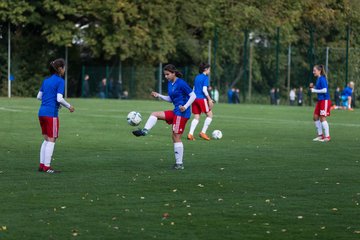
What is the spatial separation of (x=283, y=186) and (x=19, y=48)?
55.6 m

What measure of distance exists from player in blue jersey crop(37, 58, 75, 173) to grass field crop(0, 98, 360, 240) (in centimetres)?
35

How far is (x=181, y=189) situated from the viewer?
14.8 meters

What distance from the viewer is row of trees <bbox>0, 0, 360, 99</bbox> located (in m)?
64.2

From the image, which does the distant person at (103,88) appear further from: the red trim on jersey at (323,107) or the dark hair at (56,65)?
the dark hair at (56,65)

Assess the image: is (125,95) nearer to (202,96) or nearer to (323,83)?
(202,96)

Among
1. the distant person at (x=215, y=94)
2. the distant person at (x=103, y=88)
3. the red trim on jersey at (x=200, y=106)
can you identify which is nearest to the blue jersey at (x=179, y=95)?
the red trim on jersey at (x=200, y=106)

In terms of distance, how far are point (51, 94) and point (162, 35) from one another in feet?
171

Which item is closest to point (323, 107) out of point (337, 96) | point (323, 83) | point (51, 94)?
point (323, 83)

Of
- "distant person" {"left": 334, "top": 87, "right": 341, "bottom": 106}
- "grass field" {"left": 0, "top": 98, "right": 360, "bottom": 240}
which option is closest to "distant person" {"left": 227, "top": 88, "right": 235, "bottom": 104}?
"distant person" {"left": 334, "top": 87, "right": 341, "bottom": 106}

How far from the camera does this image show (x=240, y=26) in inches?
2872

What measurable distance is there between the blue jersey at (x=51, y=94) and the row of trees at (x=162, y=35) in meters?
44.3

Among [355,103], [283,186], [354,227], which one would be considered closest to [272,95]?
[355,103]

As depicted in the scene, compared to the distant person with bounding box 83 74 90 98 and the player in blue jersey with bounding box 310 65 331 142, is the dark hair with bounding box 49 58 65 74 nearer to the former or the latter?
the player in blue jersey with bounding box 310 65 331 142

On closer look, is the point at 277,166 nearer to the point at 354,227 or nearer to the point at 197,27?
the point at 354,227
